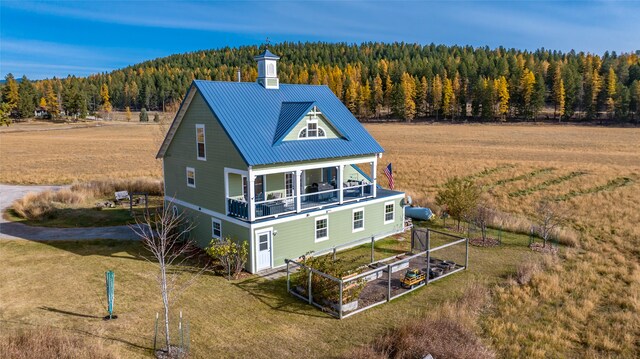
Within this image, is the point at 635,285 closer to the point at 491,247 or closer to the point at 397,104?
the point at 491,247

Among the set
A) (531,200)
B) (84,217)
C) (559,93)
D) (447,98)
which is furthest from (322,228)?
(559,93)

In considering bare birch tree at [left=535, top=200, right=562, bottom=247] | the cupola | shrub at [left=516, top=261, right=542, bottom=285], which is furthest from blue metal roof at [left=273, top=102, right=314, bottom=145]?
bare birch tree at [left=535, top=200, right=562, bottom=247]

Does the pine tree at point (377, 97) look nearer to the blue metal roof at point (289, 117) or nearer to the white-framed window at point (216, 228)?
the blue metal roof at point (289, 117)

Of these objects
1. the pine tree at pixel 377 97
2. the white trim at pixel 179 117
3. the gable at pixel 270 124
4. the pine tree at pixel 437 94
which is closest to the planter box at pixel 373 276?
the gable at pixel 270 124

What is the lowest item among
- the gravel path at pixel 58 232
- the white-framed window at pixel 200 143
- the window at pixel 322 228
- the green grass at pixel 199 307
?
the green grass at pixel 199 307

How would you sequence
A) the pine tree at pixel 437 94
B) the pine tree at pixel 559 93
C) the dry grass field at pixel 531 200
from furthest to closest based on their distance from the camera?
the pine tree at pixel 437 94 < the pine tree at pixel 559 93 < the dry grass field at pixel 531 200

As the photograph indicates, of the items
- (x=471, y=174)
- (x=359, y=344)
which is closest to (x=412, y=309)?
(x=359, y=344)
